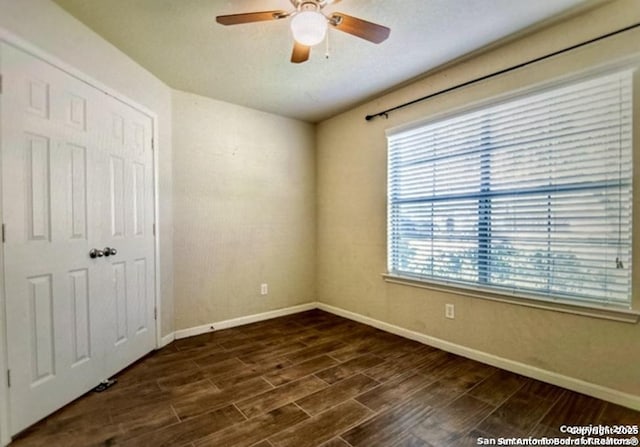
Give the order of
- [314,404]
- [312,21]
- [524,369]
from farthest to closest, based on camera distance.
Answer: [524,369], [314,404], [312,21]

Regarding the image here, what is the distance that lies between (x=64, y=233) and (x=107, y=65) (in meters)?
1.28

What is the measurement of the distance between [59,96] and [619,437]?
3.71 meters

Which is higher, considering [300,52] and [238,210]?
[300,52]

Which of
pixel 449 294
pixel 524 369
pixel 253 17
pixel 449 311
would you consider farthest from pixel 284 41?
pixel 524 369

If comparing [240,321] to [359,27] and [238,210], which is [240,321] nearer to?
[238,210]

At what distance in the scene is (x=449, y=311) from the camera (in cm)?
275

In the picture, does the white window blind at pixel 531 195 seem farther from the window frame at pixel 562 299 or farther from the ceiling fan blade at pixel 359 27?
the ceiling fan blade at pixel 359 27

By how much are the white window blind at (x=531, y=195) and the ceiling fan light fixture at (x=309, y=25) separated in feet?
5.19

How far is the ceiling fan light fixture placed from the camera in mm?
1585

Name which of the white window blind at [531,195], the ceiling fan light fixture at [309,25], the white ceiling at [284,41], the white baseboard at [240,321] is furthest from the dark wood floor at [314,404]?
the white ceiling at [284,41]

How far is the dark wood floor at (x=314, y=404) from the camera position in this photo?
1650mm

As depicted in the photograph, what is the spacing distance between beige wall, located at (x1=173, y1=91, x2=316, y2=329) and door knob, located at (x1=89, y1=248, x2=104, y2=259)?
89 centimetres

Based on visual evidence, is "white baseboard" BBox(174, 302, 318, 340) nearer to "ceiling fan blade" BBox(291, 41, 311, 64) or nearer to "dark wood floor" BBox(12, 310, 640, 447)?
"dark wood floor" BBox(12, 310, 640, 447)

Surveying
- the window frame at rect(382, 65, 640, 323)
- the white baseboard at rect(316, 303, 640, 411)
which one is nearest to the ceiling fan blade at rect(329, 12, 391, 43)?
the window frame at rect(382, 65, 640, 323)
